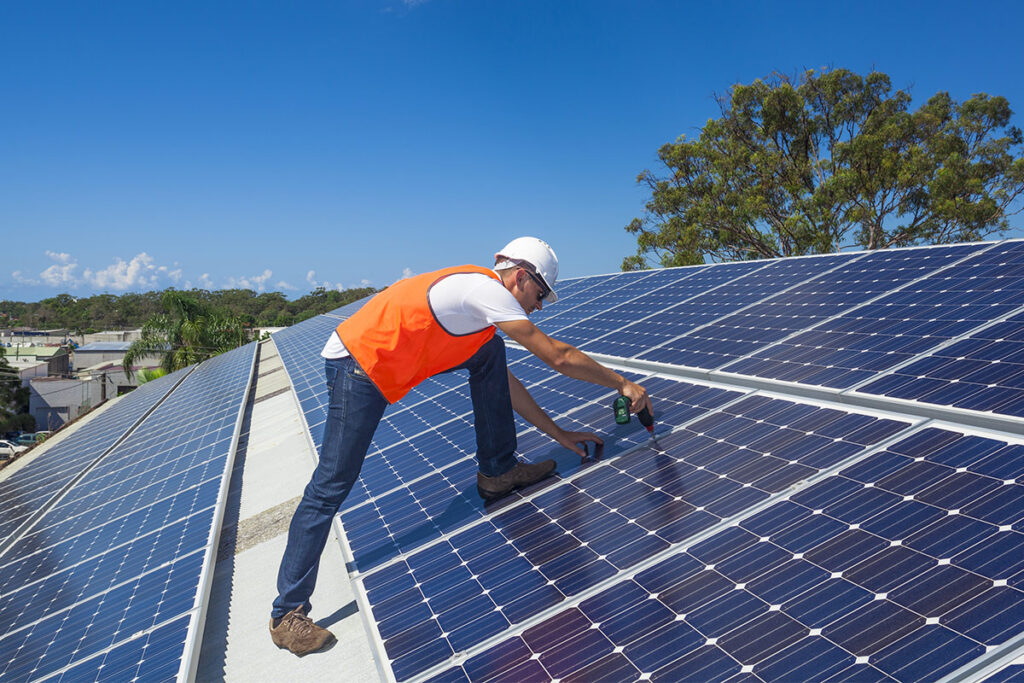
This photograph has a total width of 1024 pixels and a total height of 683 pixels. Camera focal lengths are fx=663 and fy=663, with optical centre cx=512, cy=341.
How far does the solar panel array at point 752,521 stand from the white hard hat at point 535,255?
1513 millimetres

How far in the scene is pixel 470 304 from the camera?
4332 millimetres

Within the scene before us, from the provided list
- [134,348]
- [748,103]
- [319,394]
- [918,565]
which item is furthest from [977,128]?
[134,348]

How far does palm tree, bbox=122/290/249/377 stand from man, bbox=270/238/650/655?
151 feet

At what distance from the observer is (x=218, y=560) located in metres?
7.14

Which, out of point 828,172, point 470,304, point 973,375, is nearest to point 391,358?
point 470,304

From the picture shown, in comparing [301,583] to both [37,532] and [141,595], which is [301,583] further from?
[37,532]

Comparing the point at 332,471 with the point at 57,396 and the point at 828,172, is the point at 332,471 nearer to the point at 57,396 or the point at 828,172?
the point at 828,172

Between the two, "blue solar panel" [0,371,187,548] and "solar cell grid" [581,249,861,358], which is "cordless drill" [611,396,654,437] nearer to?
"solar cell grid" [581,249,861,358]

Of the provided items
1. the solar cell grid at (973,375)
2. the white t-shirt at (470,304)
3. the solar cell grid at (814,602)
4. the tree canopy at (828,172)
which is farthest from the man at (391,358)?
the tree canopy at (828,172)

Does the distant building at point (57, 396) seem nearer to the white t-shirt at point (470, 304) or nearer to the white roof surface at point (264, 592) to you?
the white roof surface at point (264, 592)

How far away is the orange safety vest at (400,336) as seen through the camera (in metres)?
4.39

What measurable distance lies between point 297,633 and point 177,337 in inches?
1943

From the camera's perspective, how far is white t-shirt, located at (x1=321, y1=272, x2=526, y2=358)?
4266mm

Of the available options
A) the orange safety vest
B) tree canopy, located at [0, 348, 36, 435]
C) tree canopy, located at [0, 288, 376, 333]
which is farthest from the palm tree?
tree canopy, located at [0, 288, 376, 333]
